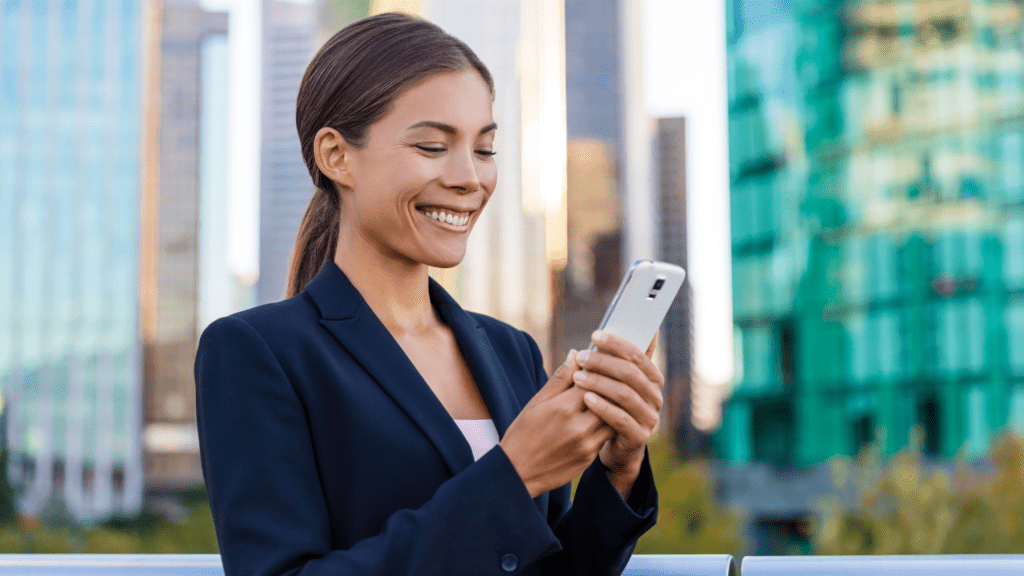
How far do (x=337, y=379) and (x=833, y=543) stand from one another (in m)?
26.6

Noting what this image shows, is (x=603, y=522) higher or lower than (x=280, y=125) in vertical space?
lower

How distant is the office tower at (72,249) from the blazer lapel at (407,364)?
83.1m

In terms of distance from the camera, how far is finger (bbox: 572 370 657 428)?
1236 millimetres

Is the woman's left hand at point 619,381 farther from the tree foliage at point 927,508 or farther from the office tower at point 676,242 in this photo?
the office tower at point 676,242

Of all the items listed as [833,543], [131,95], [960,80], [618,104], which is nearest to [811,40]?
[960,80]

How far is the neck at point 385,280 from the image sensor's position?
162 centimetres

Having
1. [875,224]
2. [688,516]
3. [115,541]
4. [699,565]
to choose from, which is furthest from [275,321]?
[115,541]

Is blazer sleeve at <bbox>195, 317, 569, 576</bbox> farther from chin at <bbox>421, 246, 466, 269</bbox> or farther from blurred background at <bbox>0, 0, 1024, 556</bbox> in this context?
blurred background at <bbox>0, 0, 1024, 556</bbox>

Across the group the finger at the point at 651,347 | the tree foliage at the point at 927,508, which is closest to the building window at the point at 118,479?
the tree foliage at the point at 927,508

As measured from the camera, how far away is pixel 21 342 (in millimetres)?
79750

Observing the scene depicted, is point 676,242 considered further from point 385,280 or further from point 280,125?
point 385,280

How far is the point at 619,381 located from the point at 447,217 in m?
0.44

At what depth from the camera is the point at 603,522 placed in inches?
59.5

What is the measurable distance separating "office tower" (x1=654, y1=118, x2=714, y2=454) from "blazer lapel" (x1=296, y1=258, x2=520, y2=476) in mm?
69324
